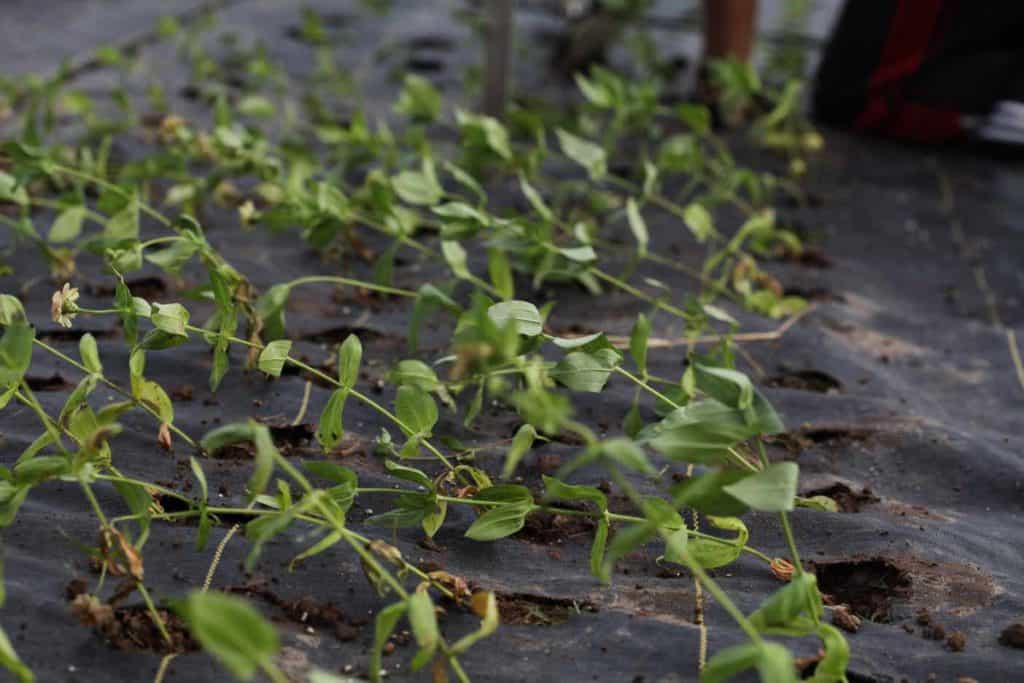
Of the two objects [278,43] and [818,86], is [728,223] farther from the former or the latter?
[278,43]

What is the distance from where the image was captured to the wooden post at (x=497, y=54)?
2.87 m

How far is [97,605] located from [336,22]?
11.0 ft

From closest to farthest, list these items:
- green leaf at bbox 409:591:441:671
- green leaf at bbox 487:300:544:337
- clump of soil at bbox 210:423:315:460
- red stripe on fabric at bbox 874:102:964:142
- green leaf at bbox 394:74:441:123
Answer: green leaf at bbox 409:591:441:671 → green leaf at bbox 487:300:544:337 → clump of soil at bbox 210:423:315:460 → green leaf at bbox 394:74:441:123 → red stripe on fabric at bbox 874:102:964:142

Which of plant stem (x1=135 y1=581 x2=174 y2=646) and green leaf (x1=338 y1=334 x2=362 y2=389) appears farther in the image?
green leaf (x1=338 y1=334 x2=362 y2=389)

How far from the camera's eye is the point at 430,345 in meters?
1.88

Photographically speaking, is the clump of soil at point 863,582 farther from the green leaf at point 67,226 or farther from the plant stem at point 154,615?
the green leaf at point 67,226

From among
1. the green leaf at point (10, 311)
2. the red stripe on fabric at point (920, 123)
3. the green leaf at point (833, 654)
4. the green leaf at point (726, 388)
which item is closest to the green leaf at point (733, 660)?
the green leaf at point (833, 654)

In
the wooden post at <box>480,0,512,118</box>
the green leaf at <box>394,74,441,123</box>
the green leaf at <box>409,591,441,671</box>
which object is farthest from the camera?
the wooden post at <box>480,0,512,118</box>

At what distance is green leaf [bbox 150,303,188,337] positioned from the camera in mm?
1320

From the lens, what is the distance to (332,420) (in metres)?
1.34

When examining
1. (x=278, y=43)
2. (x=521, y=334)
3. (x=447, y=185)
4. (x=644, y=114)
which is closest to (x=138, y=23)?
(x=278, y=43)

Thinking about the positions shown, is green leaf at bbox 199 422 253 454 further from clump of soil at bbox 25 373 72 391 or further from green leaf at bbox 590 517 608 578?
clump of soil at bbox 25 373 72 391

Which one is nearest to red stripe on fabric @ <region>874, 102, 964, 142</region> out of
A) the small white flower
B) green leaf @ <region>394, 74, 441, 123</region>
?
green leaf @ <region>394, 74, 441, 123</region>

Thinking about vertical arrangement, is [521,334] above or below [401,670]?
above
